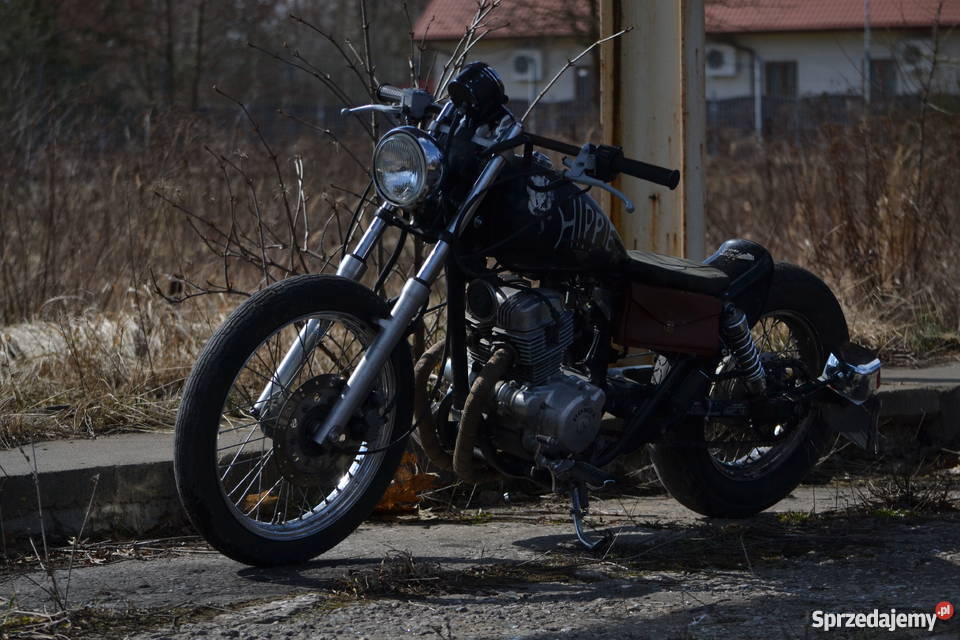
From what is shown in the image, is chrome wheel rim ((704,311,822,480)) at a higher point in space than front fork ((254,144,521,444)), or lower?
lower

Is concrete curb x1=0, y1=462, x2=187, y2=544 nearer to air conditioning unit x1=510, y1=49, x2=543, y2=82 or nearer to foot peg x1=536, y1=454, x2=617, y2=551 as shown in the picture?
foot peg x1=536, y1=454, x2=617, y2=551

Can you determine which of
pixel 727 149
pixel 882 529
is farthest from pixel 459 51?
pixel 727 149

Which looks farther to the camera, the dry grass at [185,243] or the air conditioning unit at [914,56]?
the air conditioning unit at [914,56]

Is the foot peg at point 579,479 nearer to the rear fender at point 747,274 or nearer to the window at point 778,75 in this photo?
the rear fender at point 747,274

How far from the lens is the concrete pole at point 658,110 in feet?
17.9

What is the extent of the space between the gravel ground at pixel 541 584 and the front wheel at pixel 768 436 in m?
0.11

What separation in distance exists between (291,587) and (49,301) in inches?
134

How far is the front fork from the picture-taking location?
370cm

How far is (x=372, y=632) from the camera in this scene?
3254 mm

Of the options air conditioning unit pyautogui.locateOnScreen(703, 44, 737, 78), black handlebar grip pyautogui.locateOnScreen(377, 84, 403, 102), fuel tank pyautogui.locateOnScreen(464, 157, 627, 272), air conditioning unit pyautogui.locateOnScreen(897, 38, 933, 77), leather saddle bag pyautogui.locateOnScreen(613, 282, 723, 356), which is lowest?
leather saddle bag pyautogui.locateOnScreen(613, 282, 723, 356)

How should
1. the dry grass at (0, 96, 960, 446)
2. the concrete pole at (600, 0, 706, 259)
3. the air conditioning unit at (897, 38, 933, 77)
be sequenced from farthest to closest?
1. the air conditioning unit at (897, 38, 933, 77)
2. the dry grass at (0, 96, 960, 446)
3. the concrete pole at (600, 0, 706, 259)

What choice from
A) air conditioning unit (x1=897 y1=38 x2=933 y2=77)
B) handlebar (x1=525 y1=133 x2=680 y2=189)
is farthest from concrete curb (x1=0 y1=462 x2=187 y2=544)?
air conditioning unit (x1=897 y1=38 x2=933 y2=77)

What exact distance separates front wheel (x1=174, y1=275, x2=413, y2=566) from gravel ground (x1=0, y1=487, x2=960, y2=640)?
0.13 metres

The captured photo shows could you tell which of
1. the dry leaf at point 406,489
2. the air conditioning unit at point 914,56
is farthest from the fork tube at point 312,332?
the air conditioning unit at point 914,56
